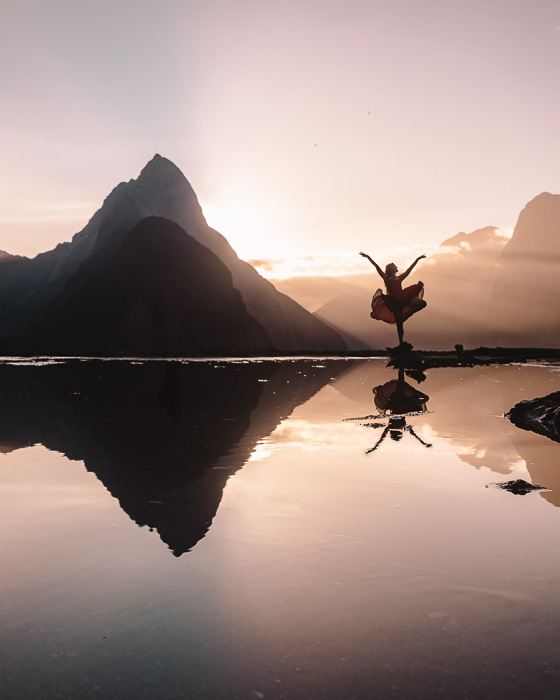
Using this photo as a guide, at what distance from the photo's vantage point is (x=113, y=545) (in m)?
8.15

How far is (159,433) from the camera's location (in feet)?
59.3

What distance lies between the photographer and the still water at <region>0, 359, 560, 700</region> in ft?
16.4

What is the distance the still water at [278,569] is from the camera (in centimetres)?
499

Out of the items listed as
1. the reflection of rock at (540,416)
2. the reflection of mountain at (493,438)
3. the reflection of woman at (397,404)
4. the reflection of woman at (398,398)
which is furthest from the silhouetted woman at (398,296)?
the reflection of rock at (540,416)

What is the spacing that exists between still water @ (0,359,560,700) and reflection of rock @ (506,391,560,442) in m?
3.48

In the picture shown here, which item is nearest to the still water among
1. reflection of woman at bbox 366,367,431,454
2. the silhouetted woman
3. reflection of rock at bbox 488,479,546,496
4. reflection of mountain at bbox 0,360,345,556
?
reflection of mountain at bbox 0,360,345,556

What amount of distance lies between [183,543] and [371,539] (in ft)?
7.48

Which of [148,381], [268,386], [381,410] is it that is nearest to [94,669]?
[381,410]

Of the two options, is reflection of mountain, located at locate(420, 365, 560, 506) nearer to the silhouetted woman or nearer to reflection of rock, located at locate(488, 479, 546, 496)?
reflection of rock, located at locate(488, 479, 546, 496)

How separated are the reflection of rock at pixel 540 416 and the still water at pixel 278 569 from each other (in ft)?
11.4

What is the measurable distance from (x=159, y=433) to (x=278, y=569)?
11250 millimetres

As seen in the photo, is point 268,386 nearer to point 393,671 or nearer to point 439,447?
point 439,447

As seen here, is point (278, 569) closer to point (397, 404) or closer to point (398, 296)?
point (397, 404)

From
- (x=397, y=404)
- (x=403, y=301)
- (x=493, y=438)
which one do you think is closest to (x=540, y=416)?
(x=493, y=438)
